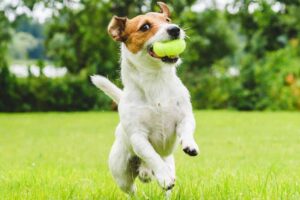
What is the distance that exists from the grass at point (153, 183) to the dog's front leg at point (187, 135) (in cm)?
53

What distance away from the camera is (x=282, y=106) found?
23.7 m

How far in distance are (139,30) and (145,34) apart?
8 cm

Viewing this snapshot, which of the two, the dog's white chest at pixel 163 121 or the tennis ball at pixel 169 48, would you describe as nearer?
the tennis ball at pixel 169 48

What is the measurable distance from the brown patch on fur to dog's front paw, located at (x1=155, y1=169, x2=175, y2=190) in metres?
1.09

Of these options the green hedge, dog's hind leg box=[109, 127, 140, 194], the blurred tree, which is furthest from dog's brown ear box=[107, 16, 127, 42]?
the blurred tree

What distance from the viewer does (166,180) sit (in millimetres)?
4266

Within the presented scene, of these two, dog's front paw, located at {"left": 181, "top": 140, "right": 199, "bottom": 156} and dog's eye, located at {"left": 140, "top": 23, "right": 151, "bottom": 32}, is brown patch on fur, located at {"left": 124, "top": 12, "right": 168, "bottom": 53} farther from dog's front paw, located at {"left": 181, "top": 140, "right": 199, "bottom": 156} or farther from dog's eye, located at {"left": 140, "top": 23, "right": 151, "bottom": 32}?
dog's front paw, located at {"left": 181, "top": 140, "right": 199, "bottom": 156}

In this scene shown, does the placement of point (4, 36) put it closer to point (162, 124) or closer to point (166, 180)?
point (162, 124)

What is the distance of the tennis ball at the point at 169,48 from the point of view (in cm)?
455

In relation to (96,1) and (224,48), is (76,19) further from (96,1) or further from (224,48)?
(224,48)

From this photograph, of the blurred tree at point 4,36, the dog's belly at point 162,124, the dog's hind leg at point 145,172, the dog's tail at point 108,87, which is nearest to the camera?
the dog's belly at point 162,124

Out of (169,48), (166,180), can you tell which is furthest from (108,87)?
(166,180)

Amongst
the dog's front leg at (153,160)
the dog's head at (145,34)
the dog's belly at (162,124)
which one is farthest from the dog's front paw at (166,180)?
the dog's head at (145,34)

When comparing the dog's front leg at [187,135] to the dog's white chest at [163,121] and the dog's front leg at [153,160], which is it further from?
the dog's front leg at [153,160]
